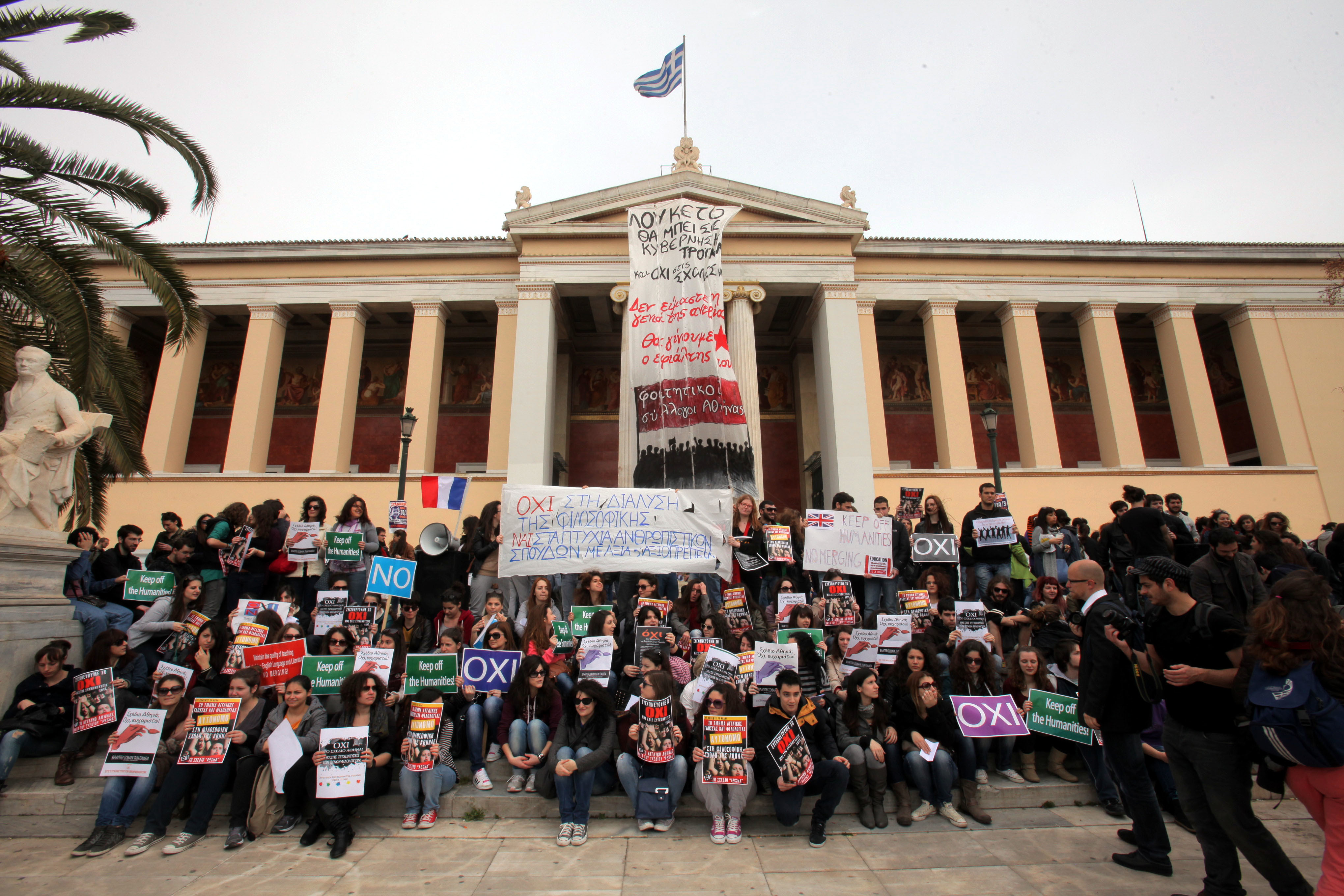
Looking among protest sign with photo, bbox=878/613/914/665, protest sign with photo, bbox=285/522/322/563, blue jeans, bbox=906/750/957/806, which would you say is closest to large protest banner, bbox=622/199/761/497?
protest sign with photo, bbox=285/522/322/563

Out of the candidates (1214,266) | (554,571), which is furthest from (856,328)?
(554,571)

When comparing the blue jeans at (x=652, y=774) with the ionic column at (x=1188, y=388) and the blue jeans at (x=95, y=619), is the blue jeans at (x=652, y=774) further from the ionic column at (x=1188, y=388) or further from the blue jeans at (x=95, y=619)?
the ionic column at (x=1188, y=388)

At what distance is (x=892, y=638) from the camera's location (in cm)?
698

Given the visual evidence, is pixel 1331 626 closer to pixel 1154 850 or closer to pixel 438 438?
pixel 1154 850

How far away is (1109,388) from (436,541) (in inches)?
768

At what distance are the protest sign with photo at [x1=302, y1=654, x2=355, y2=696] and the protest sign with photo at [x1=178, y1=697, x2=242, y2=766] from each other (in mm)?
719

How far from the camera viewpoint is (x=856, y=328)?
1945 centimetres

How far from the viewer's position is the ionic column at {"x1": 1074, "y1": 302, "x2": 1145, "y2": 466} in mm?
19641

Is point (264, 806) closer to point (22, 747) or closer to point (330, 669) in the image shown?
point (330, 669)

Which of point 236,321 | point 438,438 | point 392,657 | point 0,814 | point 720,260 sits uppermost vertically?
point 236,321

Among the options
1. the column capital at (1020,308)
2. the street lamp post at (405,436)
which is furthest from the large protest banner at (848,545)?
the column capital at (1020,308)

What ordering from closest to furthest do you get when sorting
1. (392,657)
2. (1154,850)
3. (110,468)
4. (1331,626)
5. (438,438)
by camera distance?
(1331,626) < (1154,850) < (392,657) < (110,468) < (438,438)

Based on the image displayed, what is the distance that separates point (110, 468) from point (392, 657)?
6.36 m

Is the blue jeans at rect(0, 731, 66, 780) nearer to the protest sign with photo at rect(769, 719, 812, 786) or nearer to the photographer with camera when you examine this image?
the protest sign with photo at rect(769, 719, 812, 786)
